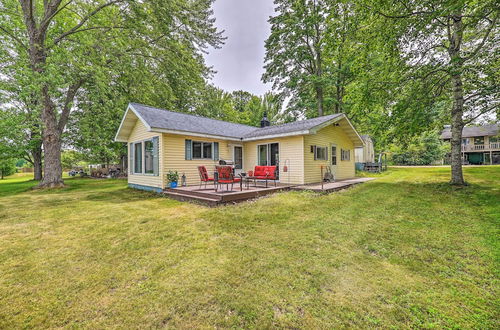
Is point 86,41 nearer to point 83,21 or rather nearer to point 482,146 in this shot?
point 83,21

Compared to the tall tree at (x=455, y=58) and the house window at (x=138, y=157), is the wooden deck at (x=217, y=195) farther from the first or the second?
the tall tree at (x=455, y=58)

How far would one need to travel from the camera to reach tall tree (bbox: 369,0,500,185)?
7016mm

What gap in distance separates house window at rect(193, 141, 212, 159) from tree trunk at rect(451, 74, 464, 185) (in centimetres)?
1087

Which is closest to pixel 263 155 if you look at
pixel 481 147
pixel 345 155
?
pixel 345 155

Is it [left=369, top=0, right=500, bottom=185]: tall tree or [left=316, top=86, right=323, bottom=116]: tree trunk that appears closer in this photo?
[left=369, top=0, right=500, bottom=185]: tall tree

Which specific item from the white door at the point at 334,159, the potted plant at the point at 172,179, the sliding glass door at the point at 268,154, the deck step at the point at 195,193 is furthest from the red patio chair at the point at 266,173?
the white door at the point at 334,159

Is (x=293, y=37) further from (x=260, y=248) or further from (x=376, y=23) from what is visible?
(x=260, y=248)

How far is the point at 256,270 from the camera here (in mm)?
2846

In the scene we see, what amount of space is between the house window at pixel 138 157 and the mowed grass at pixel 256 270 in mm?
5550

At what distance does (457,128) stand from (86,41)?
18120 millimetres

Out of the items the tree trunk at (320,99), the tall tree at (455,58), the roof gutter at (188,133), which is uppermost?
the tree trunk at (320,99)

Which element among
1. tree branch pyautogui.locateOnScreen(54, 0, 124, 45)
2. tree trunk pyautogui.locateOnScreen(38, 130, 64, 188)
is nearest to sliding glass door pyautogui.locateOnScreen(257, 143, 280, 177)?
tree branch pyautogui.locateOnScreen(54, 0, 124, 45)

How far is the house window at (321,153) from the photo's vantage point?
10.4 meters

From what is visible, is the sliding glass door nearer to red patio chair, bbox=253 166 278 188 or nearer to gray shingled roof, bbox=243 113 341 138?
gray shingled roof, bbox=243 113 341 138
